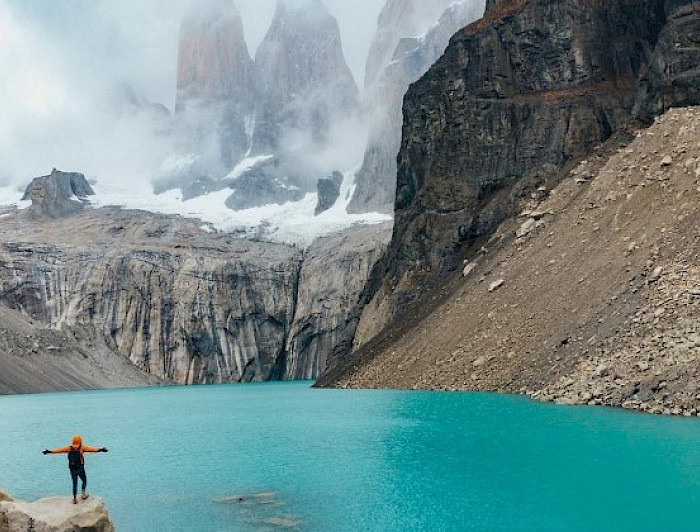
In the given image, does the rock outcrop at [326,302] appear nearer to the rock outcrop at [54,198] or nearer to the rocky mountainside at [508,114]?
the rocky mountainside at [508,114]

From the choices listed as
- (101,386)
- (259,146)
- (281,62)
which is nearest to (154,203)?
(259,146)

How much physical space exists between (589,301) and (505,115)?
90.2 ft

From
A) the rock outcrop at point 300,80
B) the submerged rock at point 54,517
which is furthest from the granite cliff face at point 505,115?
the rock outcrop at point 300,80

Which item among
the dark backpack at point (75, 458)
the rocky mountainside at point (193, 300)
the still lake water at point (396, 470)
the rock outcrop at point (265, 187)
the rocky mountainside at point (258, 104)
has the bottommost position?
the still lake water at point (396, 470)

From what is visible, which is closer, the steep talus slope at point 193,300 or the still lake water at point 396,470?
the still lake water at point 396,470

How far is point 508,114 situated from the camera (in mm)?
64438

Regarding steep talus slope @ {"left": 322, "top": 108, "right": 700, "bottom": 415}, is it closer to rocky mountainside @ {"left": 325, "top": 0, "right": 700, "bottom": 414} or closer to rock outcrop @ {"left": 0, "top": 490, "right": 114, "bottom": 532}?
rocky mountainside @ {"left": 325, "top": 0, "right": 700, "bottom": 414}

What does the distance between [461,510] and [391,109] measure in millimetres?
127348

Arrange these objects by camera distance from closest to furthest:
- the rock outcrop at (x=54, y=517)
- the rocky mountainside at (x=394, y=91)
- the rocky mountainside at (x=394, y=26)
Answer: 1. the rock outcrop at (x=54, y=517)
2. the rocky mountainside at (x=394, y=91)
3. the rocky mountainside at (x=394, y=26)

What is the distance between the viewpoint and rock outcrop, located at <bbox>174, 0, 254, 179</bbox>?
611 feet

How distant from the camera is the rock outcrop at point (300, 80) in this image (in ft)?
574

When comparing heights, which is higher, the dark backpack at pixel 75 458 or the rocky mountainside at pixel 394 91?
the rocky mountainside at pixel 394 91

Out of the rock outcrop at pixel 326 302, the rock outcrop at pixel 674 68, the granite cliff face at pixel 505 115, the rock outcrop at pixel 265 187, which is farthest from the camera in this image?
the rock outcrop at pixel 265 187

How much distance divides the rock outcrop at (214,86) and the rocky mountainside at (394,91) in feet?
136
